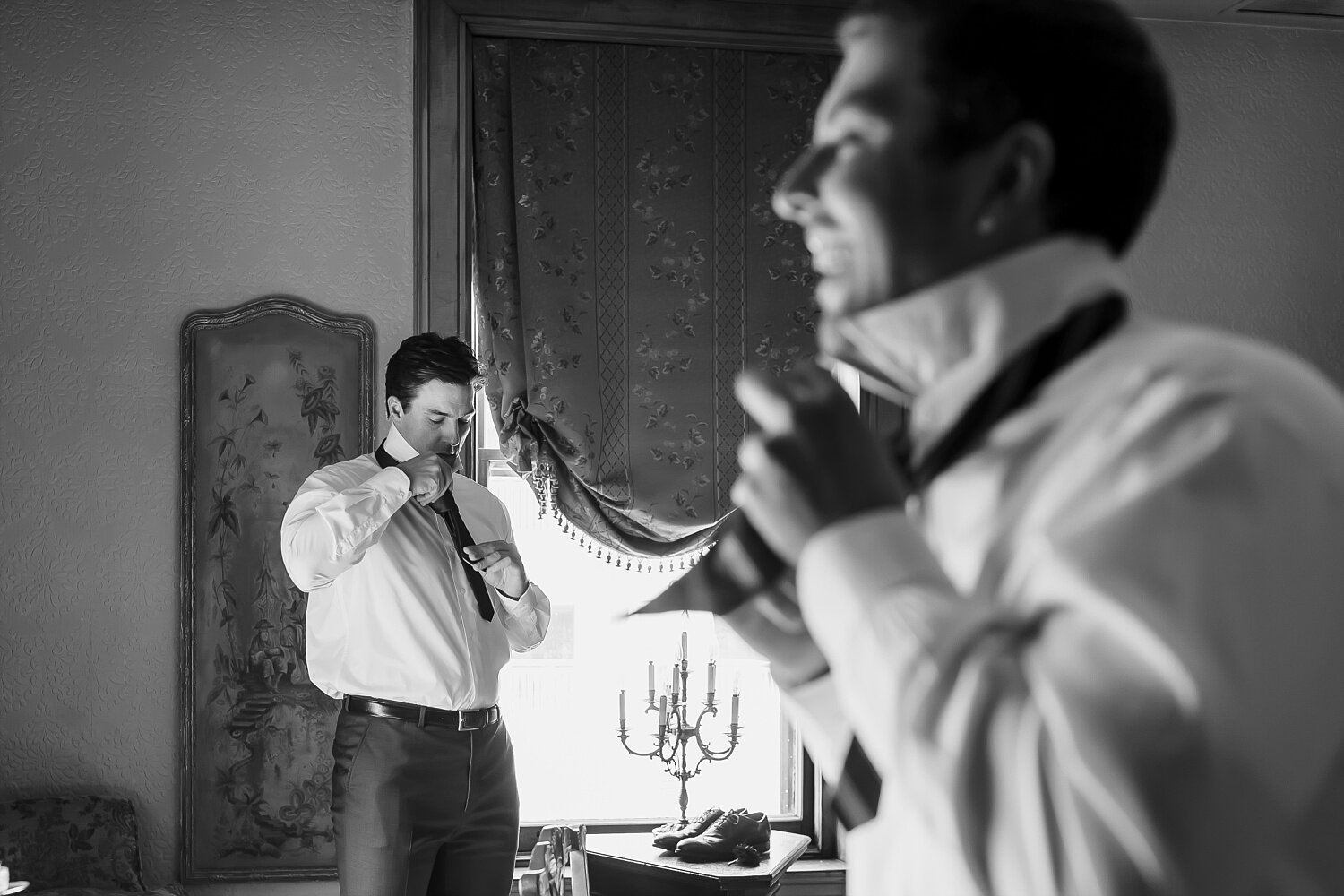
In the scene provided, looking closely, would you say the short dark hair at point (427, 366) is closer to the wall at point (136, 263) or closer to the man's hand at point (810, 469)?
the wall at point (136, 263)

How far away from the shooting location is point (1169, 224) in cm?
412

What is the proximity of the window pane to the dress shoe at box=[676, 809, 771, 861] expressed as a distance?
0.47 metres

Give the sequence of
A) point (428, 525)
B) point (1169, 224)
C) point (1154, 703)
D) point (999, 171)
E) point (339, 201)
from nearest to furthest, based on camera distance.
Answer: point (1154, 703)
point (999, 171)
point (428, 525)
point (339, 201)
point (1169, 224)

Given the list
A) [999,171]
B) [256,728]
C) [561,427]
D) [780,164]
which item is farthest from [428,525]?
[999,171]

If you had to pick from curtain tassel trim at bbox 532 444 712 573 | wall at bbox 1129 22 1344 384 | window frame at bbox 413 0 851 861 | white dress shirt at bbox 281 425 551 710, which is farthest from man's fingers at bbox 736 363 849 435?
wall at bbox 1129 22 1344 384

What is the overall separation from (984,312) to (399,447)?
2451mm

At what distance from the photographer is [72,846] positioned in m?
3.25

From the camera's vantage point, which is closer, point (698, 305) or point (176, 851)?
point (176, 851)

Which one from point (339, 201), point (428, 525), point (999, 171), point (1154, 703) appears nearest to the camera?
point (1154, 703)

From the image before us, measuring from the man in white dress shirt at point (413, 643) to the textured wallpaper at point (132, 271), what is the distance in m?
0.91

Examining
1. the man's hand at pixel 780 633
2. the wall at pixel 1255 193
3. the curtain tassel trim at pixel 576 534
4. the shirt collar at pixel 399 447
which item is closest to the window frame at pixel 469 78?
the curtain tassel trim at pixel 576 534

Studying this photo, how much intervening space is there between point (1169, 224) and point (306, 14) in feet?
9.92

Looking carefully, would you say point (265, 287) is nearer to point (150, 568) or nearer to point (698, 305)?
point (150, 568)

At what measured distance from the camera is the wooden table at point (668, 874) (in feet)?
9.91
